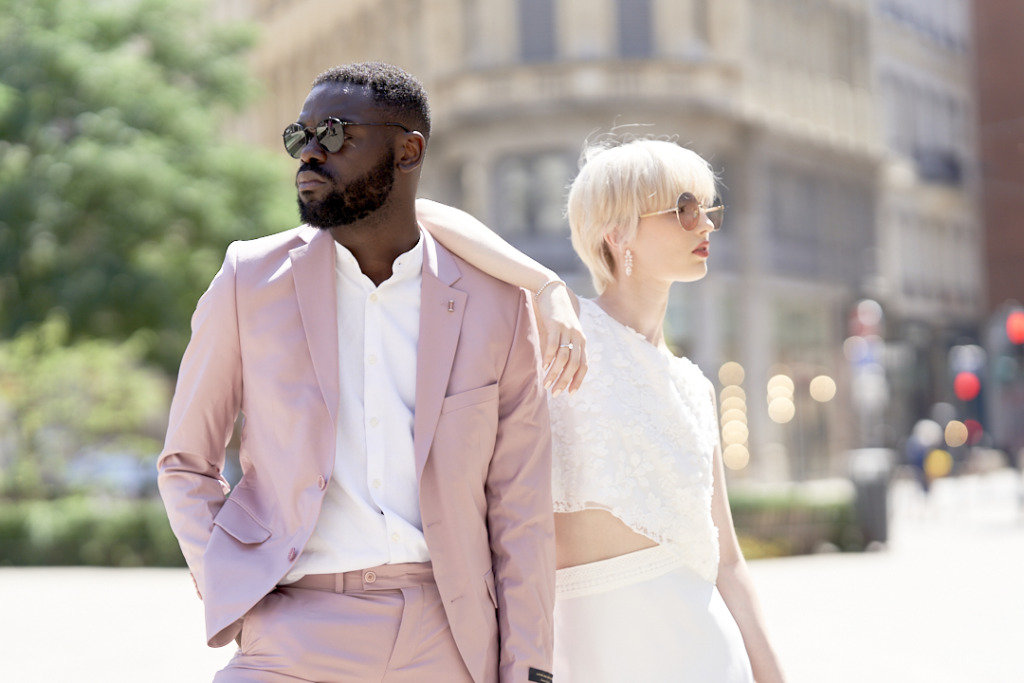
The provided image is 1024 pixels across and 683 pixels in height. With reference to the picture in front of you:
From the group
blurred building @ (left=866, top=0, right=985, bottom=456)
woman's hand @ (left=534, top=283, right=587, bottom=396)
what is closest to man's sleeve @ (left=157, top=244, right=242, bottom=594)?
woman's hand @ (left=534, top=283, right=587, bottom=396)

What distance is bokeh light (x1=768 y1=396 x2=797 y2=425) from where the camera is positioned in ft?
114

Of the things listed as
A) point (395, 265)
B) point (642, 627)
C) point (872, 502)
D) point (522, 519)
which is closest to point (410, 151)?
point (395, 265)

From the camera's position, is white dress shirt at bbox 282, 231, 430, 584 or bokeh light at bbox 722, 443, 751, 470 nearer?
white dress shirt at bbox 282, 231, 430, 584

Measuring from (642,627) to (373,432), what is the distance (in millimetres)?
970

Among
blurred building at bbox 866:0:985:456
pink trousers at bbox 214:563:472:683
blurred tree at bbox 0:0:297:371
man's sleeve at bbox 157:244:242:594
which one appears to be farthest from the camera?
blurred building at bbox 866:0:985:456

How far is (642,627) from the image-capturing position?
3.53 metres

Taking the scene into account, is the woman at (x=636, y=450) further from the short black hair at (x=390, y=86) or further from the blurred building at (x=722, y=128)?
the blurred building at (x=722, y=128)

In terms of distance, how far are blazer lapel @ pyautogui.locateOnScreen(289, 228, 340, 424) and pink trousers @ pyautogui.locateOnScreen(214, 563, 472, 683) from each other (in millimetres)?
331

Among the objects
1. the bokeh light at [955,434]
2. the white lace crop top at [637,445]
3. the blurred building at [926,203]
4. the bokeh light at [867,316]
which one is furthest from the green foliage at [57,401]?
the bokeh light at [955,434]

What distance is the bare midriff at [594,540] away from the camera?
3.59 meters

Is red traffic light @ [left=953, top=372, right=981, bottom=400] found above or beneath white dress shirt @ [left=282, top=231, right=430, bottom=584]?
above

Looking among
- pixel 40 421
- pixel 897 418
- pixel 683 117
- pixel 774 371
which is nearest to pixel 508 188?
→ pixel 683 117

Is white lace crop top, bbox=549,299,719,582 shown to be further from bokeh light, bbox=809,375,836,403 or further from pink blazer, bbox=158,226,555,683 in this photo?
bokeh light, bbox=809,375,836,403

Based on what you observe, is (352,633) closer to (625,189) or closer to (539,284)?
(539,284)
